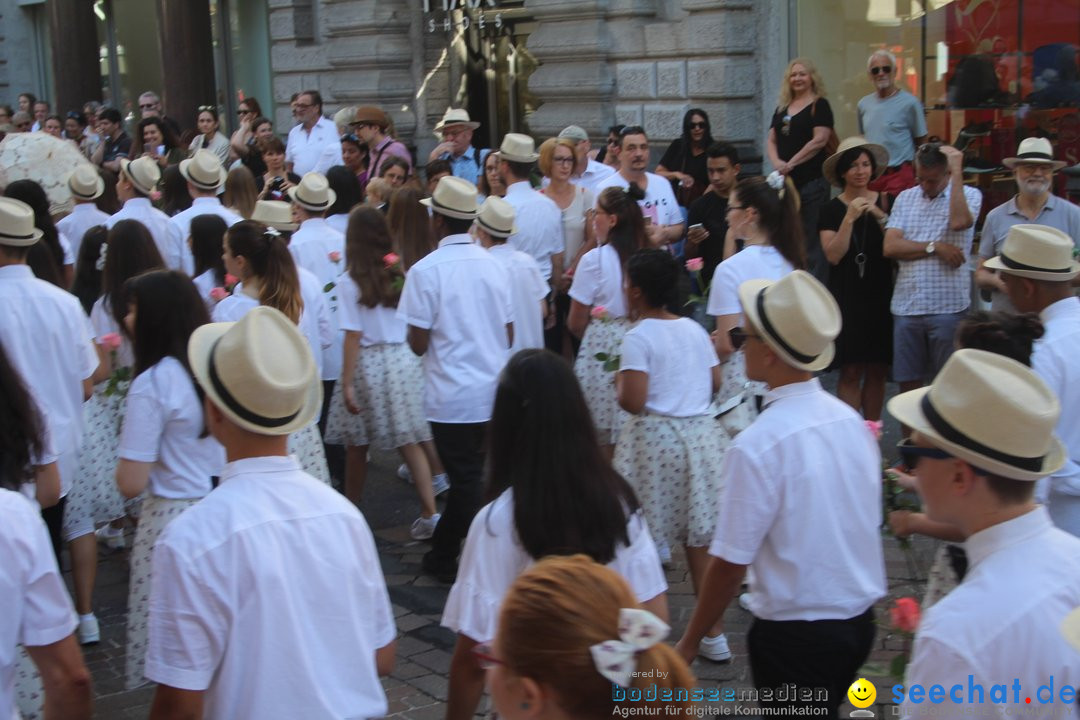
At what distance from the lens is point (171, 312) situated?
4953mm

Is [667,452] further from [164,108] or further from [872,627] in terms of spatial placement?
[164,108]

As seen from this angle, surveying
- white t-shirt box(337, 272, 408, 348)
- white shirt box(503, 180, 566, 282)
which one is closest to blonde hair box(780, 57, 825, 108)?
white shirt box(503, 180, 566, 282)

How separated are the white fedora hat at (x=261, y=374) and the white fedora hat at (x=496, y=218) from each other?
4038 mm

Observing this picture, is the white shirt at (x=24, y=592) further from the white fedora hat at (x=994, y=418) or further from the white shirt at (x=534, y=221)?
the white shirt at (x=534, y=221)

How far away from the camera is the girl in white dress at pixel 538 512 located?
3549 mm

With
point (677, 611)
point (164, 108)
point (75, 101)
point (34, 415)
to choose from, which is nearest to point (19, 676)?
point (34, 415)

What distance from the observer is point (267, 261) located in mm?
6496

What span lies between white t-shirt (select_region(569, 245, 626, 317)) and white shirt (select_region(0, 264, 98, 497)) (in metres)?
2.85

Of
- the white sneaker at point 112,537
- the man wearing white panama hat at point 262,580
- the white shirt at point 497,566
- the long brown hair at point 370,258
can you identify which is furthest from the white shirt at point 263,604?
the white sneaker at point 112,537

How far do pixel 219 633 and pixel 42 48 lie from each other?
2727 cm

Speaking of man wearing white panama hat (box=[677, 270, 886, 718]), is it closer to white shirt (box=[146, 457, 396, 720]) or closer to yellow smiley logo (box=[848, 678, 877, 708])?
yellow smiley logo (box=[848, 678, 877, 708])

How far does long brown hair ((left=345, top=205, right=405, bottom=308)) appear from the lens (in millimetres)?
7477

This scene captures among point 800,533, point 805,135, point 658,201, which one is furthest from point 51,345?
point 805,135

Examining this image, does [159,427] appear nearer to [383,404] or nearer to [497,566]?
[497,566]
